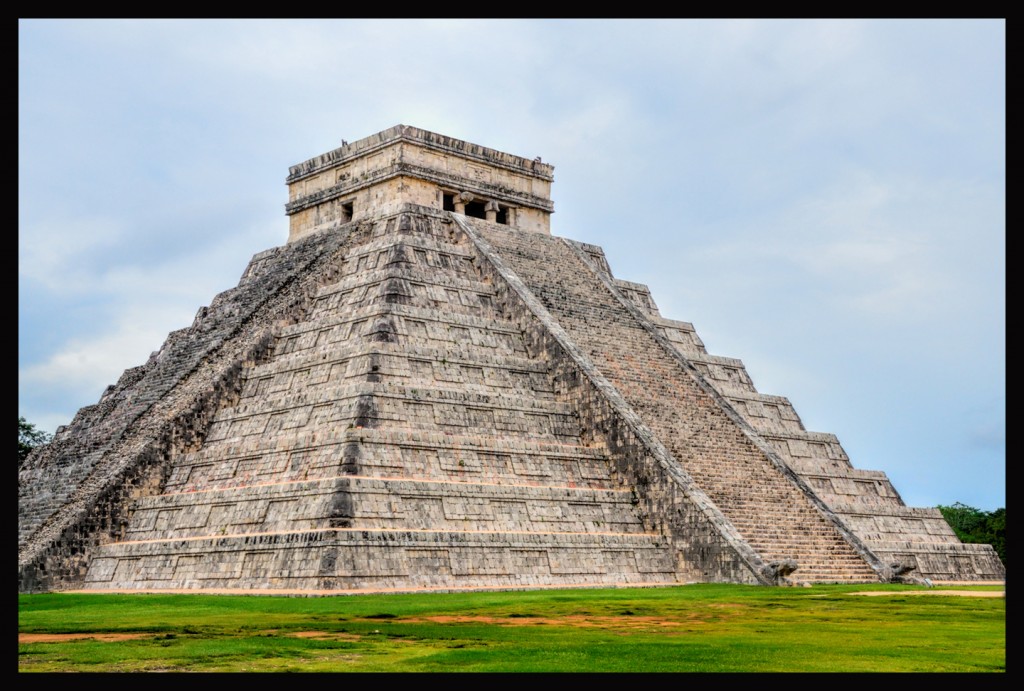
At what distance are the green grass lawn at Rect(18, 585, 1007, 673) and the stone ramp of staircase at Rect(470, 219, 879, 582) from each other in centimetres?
388

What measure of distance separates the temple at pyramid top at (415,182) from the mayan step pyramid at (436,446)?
0.26ft

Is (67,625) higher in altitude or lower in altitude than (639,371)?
lower

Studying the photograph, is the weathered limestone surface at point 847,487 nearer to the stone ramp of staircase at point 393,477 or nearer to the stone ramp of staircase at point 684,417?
the stone ramp of staircase at point 684,417

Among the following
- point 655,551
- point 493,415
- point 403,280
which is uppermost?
point 403,280

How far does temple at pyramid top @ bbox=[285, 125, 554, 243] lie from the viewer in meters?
29.4

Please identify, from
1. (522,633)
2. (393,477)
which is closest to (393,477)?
(393,477)

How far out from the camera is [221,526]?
21031mm

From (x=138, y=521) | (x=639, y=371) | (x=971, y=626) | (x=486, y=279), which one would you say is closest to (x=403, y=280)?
(x=486, y=279)

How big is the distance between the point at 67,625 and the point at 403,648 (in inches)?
182

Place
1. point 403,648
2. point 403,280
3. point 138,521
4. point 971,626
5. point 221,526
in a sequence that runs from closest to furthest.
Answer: point 403,648, point 971,626, point 221,526, point 138,521, point 403,280

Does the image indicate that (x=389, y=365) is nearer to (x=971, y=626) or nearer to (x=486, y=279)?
(x=486, y=279)

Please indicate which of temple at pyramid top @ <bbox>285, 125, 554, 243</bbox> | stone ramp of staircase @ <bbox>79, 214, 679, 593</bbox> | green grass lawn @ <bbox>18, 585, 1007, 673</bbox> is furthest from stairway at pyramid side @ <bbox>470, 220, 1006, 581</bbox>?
green grass lawn @ <bbox>18, 585, 1007, 673</bbox>

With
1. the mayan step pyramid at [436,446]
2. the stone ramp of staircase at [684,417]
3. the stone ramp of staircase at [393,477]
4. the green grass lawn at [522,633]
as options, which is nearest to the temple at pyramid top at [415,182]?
the mayan step pyramid at [436,446]

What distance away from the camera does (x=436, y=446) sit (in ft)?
70.8
